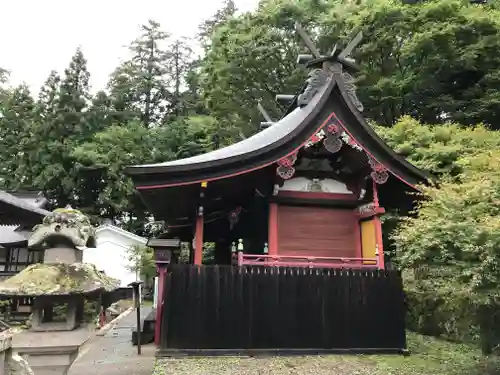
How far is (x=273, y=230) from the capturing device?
30.2 ft

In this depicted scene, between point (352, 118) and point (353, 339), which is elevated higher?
point (352, 118)

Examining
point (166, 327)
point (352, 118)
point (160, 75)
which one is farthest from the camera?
point (160, 75)

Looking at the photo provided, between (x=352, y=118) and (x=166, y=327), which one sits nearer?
(x=166, y=327)

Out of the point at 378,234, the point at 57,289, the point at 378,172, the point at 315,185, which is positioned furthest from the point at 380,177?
the point at 57,289

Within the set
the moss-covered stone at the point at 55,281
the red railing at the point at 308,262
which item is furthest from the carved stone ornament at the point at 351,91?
the moss-covered stone at the point at 55,281

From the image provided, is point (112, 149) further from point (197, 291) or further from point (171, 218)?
point (197, 291)

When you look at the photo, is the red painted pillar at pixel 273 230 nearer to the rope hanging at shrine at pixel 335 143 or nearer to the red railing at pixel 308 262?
the red railing at pixel 308 262

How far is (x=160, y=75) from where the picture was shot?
4538 cm

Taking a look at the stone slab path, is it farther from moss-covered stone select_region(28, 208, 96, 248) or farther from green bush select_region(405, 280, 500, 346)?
green bush select_region(405, 280, 500, 346)

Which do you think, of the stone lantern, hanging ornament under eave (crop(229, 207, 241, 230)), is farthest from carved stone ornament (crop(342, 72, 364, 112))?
the stone lantern

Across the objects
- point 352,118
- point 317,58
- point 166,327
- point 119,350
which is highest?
point 317,58

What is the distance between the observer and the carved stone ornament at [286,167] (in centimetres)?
891

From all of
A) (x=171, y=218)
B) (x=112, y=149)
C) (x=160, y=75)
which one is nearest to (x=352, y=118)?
(x=171, y=218)

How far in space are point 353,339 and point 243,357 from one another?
224 centimetres
